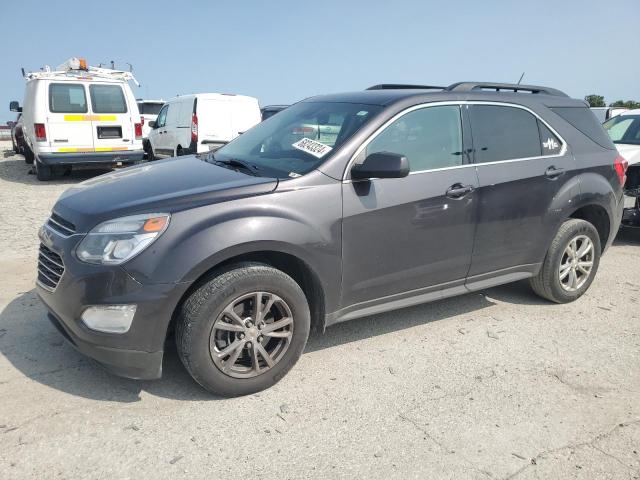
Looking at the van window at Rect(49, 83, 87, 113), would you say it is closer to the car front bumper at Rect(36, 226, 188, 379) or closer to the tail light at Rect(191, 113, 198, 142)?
the tail light at Rect(191, 113, 198, 142)

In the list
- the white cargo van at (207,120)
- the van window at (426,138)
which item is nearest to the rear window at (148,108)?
the white cargo van at (207,120)

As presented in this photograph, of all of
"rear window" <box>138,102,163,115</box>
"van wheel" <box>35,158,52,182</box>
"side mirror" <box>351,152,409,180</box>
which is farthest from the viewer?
"rear window" <box>138,102,163,115</box>

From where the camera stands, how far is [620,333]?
4.21 metres

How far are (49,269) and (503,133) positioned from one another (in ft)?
11.0

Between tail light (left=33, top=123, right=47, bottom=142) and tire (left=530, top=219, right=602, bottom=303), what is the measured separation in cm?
986

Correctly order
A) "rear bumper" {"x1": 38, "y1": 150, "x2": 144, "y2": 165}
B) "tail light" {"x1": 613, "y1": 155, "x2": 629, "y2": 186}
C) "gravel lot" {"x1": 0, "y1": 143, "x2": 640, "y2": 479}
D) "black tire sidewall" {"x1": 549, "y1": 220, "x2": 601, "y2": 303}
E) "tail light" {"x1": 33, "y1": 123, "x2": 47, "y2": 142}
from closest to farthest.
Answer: "gravel lot" {"x1": 0, "y1": 143, "x2": 640, "y2": 479}, "black tire sidewall" {"x1": 549, "y1": 220, "x2": 601, "y2": 303}, "tail light" {"x1": 613, "y1": 155, "x2": 629, "y2": 186}, "tail light" {"x1": 33, "y1": 123, "x2": 47, "y2": 142}, "rear bumper" {"x1": 38, "y1": 150, "x2": 144, "y2": 165}

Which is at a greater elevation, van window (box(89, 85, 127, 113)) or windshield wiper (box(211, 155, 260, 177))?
van window (box(89, 85, 127, 113))

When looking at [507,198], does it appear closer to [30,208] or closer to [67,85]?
[30,208]

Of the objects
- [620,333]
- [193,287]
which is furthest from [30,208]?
[620,333]

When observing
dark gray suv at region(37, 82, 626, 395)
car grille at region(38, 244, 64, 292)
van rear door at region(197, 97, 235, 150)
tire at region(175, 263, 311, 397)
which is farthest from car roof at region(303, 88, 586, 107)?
van rear door at region(197, 97, 235, 150)

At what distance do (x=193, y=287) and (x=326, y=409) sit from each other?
1.02m

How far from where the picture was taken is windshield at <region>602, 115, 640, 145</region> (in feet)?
25.9

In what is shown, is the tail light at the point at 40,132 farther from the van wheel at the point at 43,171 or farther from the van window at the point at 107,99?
the van window at the point at 107,99

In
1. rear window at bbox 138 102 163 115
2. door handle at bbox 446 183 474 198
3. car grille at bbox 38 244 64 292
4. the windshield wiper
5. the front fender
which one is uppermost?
rear window at bbox 138 102 163 115
